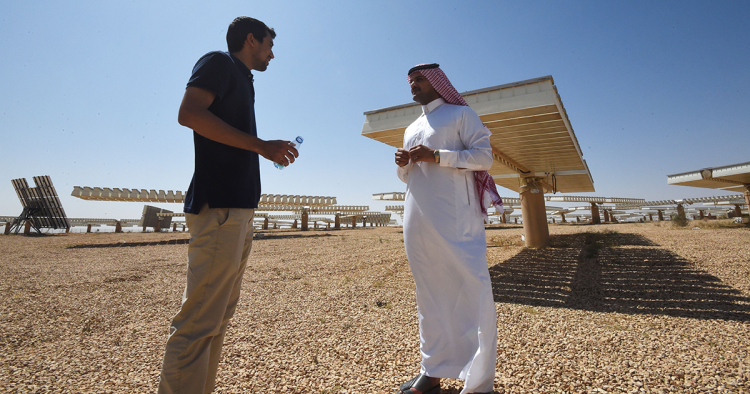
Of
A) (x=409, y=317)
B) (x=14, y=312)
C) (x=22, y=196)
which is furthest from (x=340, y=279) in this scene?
(x=22, y=196)

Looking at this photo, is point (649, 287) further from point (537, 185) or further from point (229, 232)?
point (537, 185)

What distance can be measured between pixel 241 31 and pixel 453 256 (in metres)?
1.90

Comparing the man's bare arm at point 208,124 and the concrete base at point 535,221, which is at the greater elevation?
the man's bare arm at point 208,124

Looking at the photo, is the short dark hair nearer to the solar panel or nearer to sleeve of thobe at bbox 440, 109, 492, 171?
sleeve of thobe at bbox 440, 109, 492, 171

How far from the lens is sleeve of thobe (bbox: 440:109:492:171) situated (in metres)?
2.04

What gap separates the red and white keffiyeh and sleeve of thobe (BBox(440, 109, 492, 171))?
0.54ft

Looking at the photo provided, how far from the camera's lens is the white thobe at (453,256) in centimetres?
185

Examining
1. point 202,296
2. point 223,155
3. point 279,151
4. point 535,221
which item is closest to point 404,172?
point 279,151

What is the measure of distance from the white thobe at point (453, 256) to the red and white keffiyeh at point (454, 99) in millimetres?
64

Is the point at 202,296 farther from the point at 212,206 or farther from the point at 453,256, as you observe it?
the point at 453,256

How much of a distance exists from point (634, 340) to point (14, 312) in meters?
7.36

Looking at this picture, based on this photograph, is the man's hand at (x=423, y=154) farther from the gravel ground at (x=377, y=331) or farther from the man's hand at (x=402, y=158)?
the gravel ground at (x=377, y=331)

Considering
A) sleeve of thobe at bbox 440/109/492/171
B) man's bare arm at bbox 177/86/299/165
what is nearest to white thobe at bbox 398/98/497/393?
sleeve of thobe at bbox 440/109/492/171

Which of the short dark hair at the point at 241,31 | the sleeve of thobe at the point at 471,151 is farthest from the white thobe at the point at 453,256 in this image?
the short dark hair at the point at 241,31
